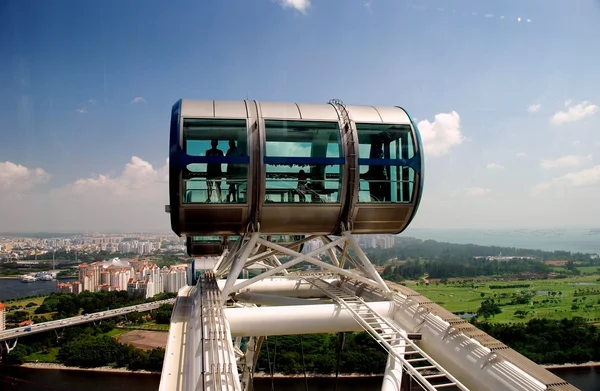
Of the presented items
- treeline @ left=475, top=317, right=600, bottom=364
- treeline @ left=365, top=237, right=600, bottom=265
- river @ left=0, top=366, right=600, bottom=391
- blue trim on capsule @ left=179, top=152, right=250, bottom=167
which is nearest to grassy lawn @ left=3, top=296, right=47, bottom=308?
river @ left=0, top=366, right=600, bottom=391

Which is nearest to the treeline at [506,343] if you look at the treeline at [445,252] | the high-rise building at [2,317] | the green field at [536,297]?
the green field at [536,297]

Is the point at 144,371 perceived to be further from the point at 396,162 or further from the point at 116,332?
the point at 396,162

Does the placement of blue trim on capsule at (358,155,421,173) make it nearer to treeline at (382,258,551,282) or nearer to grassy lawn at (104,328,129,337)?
grassy lawn at (104,328,129,337)

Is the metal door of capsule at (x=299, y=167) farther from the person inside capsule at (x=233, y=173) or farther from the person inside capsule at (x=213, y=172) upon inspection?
the person inside capsule at (x=213, y=172)

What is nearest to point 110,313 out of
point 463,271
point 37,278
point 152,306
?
point 152,306

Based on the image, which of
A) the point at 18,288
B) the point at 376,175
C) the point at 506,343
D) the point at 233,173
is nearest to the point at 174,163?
the point at 233,173
